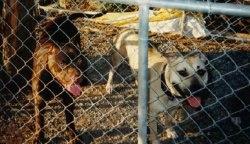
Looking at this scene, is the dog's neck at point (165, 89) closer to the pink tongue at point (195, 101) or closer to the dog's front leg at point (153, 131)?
the pink tongue at point (195, 101)

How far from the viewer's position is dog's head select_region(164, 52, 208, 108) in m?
3.82

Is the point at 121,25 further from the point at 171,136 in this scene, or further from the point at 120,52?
the point at 171,136

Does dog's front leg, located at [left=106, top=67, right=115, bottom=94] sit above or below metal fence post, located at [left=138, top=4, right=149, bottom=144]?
below

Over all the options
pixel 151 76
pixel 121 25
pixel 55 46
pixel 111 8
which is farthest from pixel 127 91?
pixel 111 8

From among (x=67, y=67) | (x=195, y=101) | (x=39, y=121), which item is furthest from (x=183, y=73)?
(x=39, y=121)

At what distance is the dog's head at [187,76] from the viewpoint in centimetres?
382

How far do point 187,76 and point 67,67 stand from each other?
1.32 m

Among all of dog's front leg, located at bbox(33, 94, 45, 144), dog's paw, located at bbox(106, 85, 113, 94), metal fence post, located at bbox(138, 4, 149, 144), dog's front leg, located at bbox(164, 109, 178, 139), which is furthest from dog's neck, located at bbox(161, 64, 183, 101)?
dog's paw, located at bbox(106, 85, 113, 94)

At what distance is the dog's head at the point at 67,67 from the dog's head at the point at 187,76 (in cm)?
A: 96

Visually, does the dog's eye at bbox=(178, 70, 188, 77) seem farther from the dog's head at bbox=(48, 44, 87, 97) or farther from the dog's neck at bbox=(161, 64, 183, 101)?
the dog's head at bbox=(48, 44, 87, 97)

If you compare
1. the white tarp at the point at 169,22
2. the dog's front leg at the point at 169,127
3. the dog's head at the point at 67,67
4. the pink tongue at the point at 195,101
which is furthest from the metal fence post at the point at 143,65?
the white tarp at the point at 169,22

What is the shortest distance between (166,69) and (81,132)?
140 cm

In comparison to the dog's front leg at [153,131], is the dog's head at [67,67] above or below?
above

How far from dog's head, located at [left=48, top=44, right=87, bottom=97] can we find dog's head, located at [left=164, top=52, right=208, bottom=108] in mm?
964
